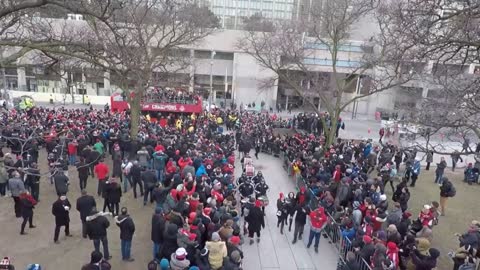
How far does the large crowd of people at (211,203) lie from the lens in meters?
8.70

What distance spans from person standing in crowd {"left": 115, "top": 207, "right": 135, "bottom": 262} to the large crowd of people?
24mm

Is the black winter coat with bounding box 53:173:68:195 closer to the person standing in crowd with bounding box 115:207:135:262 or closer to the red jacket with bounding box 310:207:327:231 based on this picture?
the person standing in crowd with bounding box 115:207:135:262

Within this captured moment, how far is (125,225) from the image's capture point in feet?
30.5

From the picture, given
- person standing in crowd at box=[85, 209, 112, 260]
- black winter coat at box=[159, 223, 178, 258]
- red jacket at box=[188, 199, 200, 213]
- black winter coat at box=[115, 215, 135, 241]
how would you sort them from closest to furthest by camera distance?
black winter coat at box=[159, 223, 178, 258] < person standing in crowd at box=[85, 209, 112, 260] < black winter coat at box=[115, 215, 135, 241] < red jacket at box=[188, 199, 200, 213]

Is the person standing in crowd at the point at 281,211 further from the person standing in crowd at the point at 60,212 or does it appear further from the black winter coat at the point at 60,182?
the black winter coat at the point at 60,182

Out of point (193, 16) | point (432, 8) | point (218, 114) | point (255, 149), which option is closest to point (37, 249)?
point (432, 8)

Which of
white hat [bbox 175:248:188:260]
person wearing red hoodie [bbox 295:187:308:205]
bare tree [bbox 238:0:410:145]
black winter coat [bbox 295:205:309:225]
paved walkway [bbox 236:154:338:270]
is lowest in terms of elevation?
paved walkway [bbox 236:154:338:270]

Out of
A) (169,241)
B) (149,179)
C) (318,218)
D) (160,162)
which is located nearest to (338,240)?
(318,218)

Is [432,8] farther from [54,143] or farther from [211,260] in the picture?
[54,143]

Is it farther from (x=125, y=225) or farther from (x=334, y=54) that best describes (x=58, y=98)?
(x=125, y=225)

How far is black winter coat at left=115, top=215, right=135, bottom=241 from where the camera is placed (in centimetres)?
921

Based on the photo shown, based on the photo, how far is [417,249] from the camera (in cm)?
916

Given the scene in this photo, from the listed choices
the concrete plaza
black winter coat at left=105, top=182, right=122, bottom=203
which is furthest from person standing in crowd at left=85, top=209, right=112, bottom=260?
black winter coat at left=105, top=182, right=122, bottom=203

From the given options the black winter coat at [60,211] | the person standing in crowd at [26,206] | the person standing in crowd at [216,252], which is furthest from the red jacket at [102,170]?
the person standing in crowd at [216,252]
